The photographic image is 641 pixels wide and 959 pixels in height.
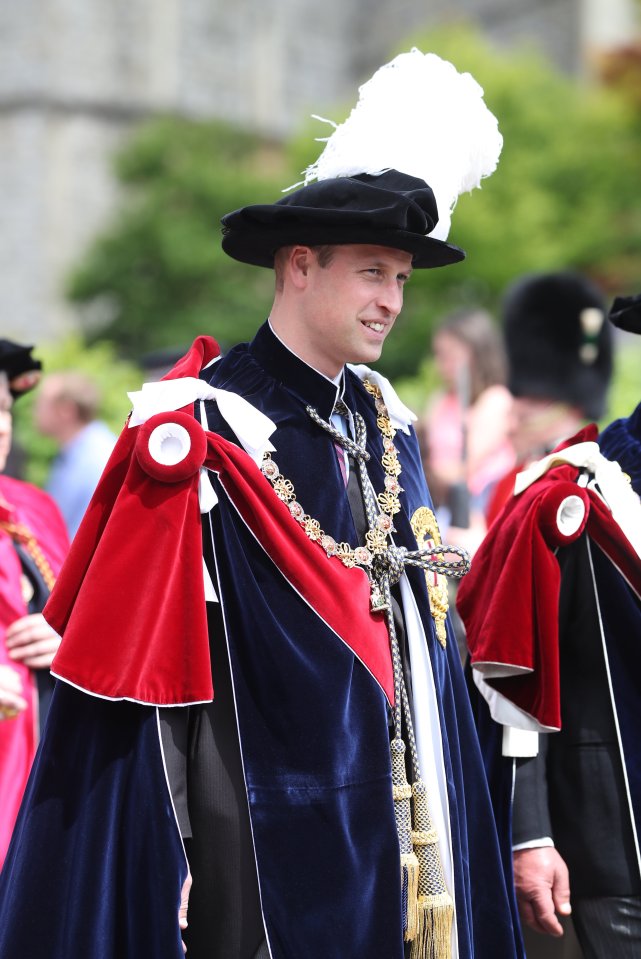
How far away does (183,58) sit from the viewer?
35.3 m

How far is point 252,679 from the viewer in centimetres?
271

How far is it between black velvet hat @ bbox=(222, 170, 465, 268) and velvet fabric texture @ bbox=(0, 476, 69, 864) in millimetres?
1378

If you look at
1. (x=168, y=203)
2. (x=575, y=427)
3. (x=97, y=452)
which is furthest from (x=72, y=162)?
(x=575, y=427)

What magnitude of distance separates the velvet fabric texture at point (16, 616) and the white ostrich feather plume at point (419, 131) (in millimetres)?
1469

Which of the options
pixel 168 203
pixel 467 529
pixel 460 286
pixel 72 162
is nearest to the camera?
pixel 467 529

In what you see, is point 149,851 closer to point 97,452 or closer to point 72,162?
point 97,452

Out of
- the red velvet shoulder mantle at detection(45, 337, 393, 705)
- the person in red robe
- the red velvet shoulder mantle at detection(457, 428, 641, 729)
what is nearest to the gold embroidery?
the red velvet shoulder mantle at detection(457, 428, 641, 729)

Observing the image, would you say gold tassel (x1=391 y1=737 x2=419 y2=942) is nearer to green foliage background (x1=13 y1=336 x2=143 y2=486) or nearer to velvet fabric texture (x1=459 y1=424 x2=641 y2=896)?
velvet fabric texture (x1=459 y1=424 x2=641 y2=896)

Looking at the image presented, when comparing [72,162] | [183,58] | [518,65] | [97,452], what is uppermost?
[183,58]

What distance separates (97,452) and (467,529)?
2392mm

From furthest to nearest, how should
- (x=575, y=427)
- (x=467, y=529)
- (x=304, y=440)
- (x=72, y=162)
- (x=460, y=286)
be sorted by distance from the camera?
(x=72, y=162) → (x=460, y=286) → (x=467, y=529) → (x=575, y=427) → (x=304, y=440)

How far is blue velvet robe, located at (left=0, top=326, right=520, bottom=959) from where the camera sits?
2.61 m

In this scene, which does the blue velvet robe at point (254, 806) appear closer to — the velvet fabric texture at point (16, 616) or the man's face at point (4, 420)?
the velvet fabric texture at point (16, 616)

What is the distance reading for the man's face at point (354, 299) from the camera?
290cm
